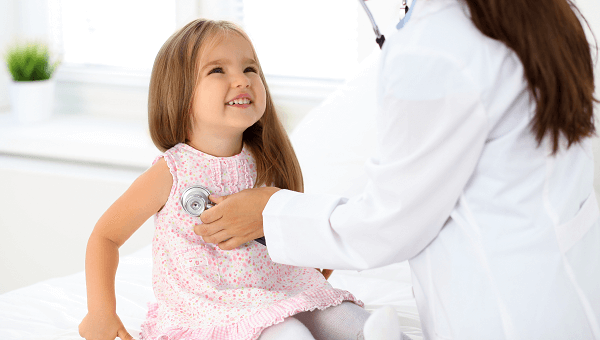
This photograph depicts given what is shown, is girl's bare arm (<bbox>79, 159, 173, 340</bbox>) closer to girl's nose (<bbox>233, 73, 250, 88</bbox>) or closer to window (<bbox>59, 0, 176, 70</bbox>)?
girl's nose (<bbox>233, 73, 250, 88</bbox>)

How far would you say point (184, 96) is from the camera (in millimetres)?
1098

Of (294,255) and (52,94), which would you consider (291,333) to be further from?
(52,94)

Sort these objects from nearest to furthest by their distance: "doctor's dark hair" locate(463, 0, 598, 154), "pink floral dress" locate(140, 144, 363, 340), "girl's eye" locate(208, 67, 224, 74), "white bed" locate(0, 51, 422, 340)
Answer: "doctor's dark hair" locate(463, 0, 598, 154)
"pink floral dress" locate(140, 144, 363, 340)
"girl's eye" locate(208, 67, 224, 74)
"white bed" locate(0, 51, 422, 340)

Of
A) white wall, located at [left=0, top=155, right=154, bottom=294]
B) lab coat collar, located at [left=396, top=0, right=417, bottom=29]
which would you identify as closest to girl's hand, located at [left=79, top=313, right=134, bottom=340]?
lab coat collar, located at [left=396, top=0, right=417, bottom=29]

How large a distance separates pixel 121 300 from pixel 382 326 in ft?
2.35

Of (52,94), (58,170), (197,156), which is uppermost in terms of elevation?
(197,156)

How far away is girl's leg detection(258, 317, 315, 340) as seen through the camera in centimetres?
94

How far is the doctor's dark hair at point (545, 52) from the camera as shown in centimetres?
71

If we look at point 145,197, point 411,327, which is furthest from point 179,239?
point 411,327

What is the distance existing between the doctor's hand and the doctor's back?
1.01 ft

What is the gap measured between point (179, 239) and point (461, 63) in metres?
0.60

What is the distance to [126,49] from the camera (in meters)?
2.68

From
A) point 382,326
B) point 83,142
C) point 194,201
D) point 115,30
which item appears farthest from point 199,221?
point 115,30

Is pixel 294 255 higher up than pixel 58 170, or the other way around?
pixel 294 255
